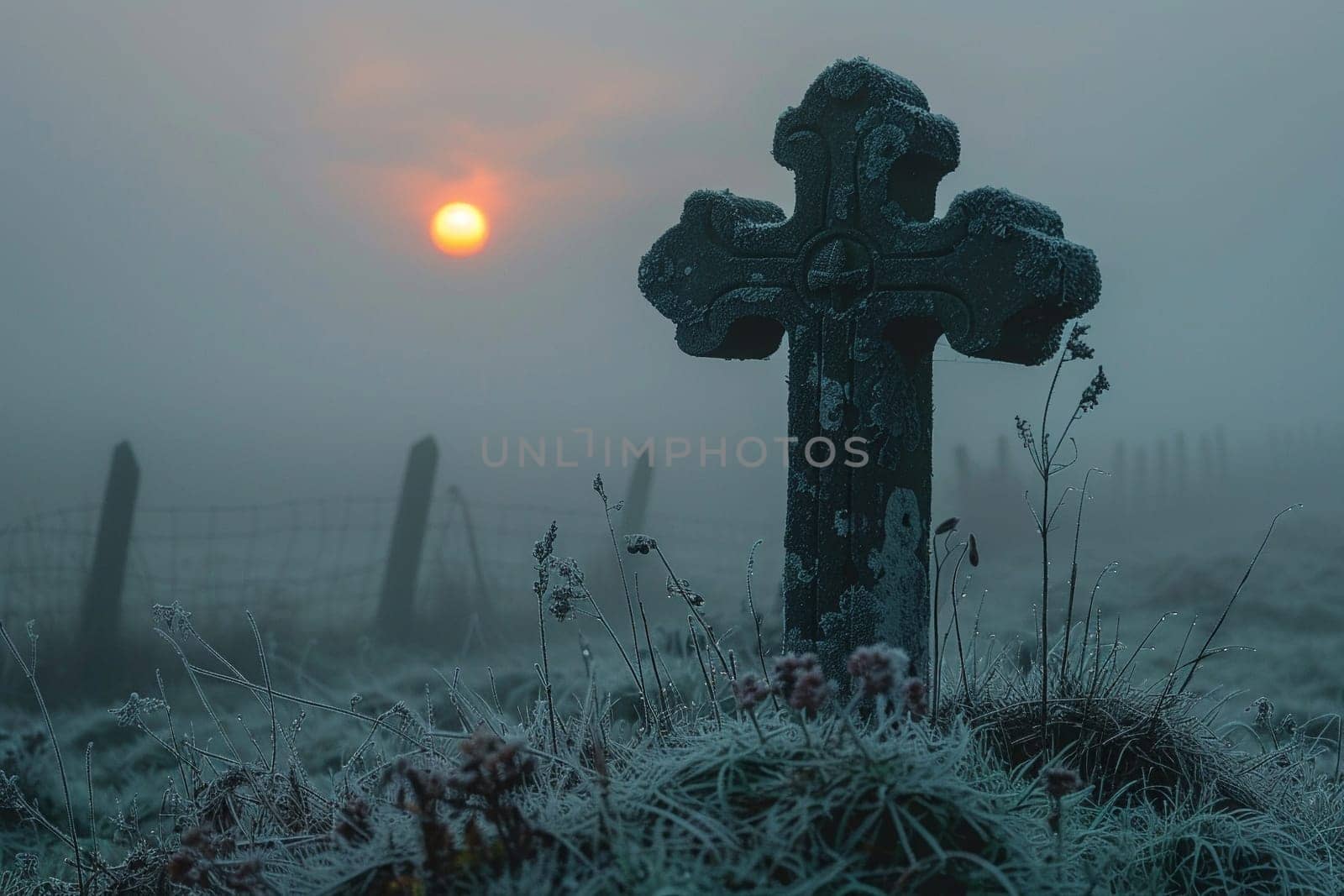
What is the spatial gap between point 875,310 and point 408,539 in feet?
29.2

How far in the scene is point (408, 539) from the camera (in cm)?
1140

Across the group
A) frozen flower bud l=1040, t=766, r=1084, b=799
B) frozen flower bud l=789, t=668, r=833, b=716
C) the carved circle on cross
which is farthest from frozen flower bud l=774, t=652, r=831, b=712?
the carved circle on cross

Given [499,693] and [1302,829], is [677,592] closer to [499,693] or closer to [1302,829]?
[1302,829]

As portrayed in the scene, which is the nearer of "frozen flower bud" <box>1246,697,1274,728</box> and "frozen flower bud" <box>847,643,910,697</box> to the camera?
"frozen flower bud" <box>847,643,910,697</box>

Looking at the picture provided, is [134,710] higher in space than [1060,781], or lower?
lower

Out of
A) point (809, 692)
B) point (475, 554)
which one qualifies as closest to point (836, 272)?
point (809, 692)

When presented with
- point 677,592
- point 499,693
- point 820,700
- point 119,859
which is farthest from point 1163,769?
point 499,693

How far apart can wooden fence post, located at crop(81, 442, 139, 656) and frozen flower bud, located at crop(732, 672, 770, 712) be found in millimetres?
10010

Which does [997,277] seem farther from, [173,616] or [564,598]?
[173,616]

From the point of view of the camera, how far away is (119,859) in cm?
426

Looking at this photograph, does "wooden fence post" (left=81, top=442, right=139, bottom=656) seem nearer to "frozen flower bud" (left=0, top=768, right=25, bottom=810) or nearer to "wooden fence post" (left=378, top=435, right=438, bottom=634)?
"wooden fence post" (left=378, top=435, right=438, bottom=634)

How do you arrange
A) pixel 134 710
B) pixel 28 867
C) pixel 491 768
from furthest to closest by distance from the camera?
pixel 28 867 < pixel 134 710 < pixel 491 768

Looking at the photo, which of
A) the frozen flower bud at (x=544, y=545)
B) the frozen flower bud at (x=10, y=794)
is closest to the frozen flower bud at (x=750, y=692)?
the frozen flower bud at (x=544, y=545)

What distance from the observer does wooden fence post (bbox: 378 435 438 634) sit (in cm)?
1127
